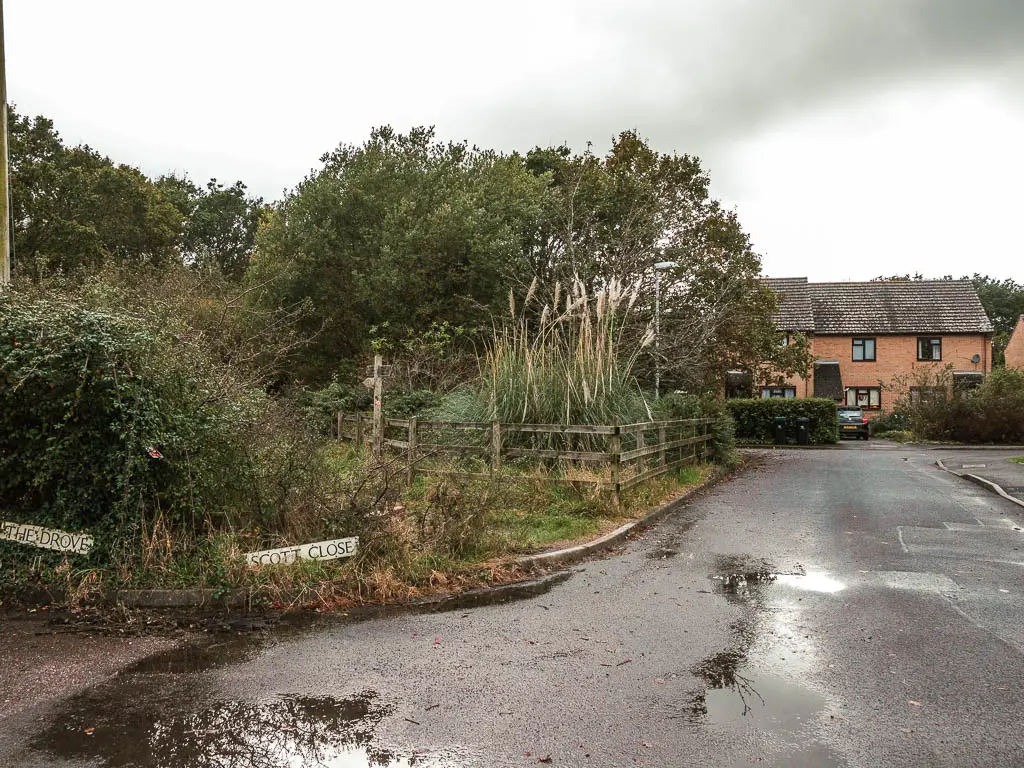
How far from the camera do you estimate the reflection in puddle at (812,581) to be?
266 inches

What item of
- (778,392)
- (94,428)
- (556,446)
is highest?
(778,392)

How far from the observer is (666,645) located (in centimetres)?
516

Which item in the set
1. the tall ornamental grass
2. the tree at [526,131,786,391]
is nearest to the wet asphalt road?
the tall ornamental grass

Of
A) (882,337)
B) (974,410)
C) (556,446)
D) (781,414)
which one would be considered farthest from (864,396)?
(556,446)

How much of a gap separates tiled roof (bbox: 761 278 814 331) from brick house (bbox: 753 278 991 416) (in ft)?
0.19

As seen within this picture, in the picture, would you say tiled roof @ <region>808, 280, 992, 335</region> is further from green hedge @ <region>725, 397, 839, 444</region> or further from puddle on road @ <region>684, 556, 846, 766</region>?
puddle on road @ <region>684, 556, 846, 766</region>

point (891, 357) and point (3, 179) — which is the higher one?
point (3, 179)

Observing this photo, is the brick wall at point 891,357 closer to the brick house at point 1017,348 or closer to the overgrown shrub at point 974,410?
the brick house at point 1017,348

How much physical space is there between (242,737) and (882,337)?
46.2 meters

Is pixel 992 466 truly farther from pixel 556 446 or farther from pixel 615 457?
pixel 556 446

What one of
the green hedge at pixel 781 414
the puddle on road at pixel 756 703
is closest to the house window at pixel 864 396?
the green hedge at pixel 781 414

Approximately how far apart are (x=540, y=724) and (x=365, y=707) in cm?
96

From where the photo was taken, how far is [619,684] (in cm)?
442

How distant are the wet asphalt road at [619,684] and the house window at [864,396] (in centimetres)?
3909
